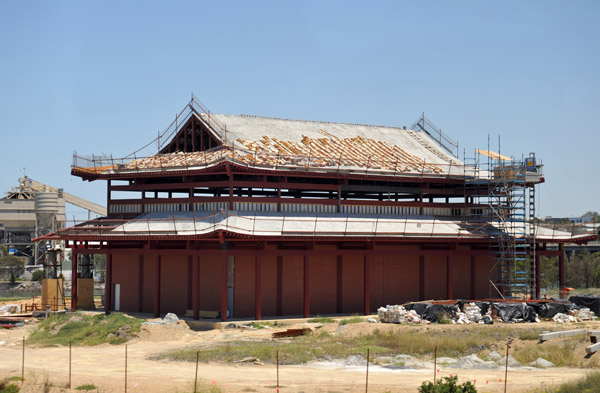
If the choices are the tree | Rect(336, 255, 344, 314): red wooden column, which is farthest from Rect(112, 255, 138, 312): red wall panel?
the tree

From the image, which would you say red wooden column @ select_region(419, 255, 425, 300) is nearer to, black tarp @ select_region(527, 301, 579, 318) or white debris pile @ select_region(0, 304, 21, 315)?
black tarp @ select_region(527, 301, 579, 318)

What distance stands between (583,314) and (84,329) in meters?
29.0

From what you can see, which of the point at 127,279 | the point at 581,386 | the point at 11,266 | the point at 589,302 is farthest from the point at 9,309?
the point at 11,266

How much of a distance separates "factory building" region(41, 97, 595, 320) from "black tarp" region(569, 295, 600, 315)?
4.45 m

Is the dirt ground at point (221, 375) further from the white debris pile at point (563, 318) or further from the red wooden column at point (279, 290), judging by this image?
the white debris pile at point (563, 318)

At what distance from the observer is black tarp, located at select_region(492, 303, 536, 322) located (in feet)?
152

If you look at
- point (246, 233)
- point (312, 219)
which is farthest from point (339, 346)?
point (312, 219)

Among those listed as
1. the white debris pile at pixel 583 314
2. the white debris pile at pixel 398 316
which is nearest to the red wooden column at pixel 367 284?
the white debris pile at pixel 398 316

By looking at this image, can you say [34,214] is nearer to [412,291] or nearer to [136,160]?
[136,160]

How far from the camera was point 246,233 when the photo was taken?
47344mm

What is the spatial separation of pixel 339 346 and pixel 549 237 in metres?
26.5

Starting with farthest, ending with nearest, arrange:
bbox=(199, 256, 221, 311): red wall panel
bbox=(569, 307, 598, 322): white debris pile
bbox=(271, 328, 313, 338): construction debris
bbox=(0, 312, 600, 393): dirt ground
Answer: bbox=(199, 256, 221, 311): red wall panel < bbox=(569, 307, 598, 322): white debris pile < bbox=(271, 328, 313, 338): construction debris < bbox=(0, 312, 600, 393): dirt ground

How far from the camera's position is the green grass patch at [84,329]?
4381 cm

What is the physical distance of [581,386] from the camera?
2694 cm
